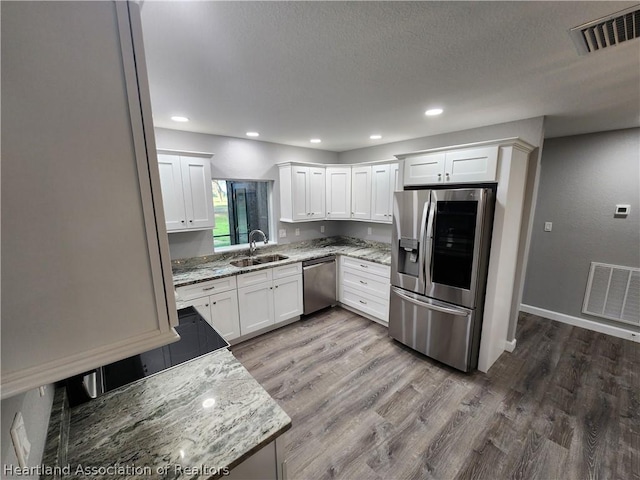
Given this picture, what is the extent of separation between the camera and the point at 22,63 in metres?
0.46

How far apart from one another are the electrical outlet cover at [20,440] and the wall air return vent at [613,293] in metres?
4.81

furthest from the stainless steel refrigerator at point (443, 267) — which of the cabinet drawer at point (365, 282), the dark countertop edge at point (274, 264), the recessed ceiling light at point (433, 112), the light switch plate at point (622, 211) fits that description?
the light switch plate at point (622, 211)

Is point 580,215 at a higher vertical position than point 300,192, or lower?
lower

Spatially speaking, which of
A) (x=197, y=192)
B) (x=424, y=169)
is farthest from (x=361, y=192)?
(x=197, y=192)

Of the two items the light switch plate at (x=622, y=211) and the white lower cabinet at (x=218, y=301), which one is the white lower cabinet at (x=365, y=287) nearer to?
the white lower cabinet at (x=218, y=301)

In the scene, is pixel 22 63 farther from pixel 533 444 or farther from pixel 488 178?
pixel 533 444

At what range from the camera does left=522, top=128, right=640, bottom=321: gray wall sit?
2900 mm

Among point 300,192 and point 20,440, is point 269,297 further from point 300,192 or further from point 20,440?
point 20,440

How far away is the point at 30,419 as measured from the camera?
2.52ft

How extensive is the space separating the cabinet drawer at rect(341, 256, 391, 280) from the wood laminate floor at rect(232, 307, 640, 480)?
77cm

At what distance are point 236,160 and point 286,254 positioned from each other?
1453 mm

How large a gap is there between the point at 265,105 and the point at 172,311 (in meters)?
2.01

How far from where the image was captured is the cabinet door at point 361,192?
368 centimetres

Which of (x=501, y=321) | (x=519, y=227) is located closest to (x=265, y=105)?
(x=519, y=227)
